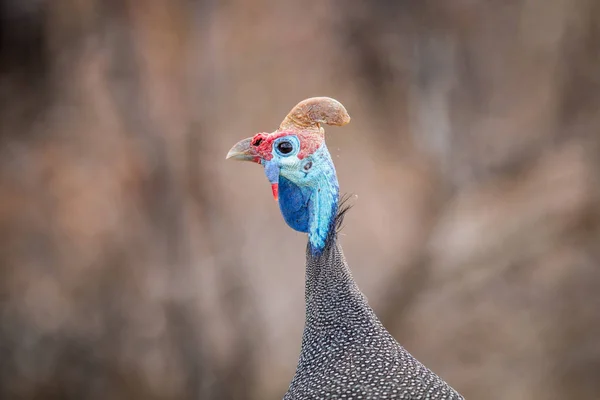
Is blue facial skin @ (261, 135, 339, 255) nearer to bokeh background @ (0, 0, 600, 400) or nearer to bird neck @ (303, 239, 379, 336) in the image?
bird neck @ (303, 239, 379, 336)

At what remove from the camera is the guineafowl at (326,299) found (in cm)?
196

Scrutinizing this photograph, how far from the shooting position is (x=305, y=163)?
7.36 feet

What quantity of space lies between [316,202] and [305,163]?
12 centimetres

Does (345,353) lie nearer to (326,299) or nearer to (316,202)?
(326,299)

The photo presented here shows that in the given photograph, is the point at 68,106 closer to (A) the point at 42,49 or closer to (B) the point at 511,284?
(A) the point at 42,49

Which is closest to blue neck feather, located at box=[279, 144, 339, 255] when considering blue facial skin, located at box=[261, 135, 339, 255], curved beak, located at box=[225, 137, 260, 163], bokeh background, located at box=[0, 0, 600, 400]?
blue facial skin, located at box=[261, 135, 339, 255]

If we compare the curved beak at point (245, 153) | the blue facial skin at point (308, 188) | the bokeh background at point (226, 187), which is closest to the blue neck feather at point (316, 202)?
the blue facial skin at point (308, 188)

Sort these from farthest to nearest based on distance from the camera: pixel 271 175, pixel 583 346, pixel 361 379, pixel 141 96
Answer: pixel 141 96
pixel 583 346
pixel 271 175
pixel 361 379

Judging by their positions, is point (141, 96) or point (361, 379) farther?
point (141, 96)

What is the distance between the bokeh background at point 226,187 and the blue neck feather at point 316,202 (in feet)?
6.79

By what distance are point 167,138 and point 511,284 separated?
2.19 meters

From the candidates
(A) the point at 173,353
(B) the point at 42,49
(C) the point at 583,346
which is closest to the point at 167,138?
(B) the point at 42,49

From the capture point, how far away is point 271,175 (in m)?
2.28

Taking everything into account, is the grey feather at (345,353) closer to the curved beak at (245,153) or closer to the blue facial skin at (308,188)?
the blue facial skin at (308,188)
